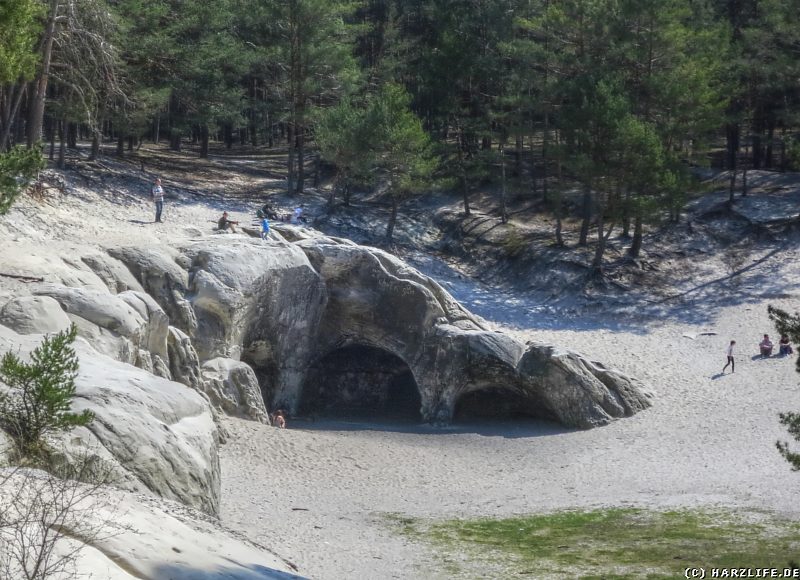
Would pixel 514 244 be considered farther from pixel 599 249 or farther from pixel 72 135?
pixel 72 135

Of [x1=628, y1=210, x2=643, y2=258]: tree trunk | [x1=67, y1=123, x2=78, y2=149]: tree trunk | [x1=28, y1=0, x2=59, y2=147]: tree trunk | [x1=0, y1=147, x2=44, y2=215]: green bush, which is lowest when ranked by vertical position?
[x1=628, y1=210, x2=643, y2=258]: tree trunk

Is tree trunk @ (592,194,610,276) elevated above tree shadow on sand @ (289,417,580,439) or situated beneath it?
elevated above

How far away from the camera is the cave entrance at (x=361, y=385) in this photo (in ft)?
118

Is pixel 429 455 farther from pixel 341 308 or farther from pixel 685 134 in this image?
pixel 685 134

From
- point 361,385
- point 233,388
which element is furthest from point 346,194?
point 233,388

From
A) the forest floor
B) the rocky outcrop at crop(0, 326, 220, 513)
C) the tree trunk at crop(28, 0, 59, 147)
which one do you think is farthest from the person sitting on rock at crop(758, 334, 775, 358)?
the tree trunk at crop(28, 0, 59, 147)

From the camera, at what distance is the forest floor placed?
→ 74.7 feet

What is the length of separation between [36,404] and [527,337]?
27.5 metres

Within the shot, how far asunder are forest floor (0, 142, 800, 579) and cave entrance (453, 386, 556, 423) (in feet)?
2.34

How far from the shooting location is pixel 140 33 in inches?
1903

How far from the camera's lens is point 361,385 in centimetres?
3712

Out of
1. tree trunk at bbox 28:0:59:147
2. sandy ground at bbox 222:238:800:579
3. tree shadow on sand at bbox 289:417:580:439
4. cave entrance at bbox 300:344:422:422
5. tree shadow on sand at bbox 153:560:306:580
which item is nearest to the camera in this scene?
tree shadow on sand at bbox 153:560:306:580

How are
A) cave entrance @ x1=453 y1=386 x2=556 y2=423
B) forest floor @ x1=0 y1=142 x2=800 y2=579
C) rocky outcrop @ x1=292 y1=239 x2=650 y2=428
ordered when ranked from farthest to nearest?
cave entrance @ x1=453 y1=386 x2=556 y2=423
rocky outcrop @ x1=292 y1=239 x2=650 y2=428
forest floor @ x1=0 y1=142 x2=800 y2=579

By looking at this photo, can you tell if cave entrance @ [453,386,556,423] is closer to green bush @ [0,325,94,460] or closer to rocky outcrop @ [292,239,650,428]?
rocky outcrop @ [292,239,650,428]
